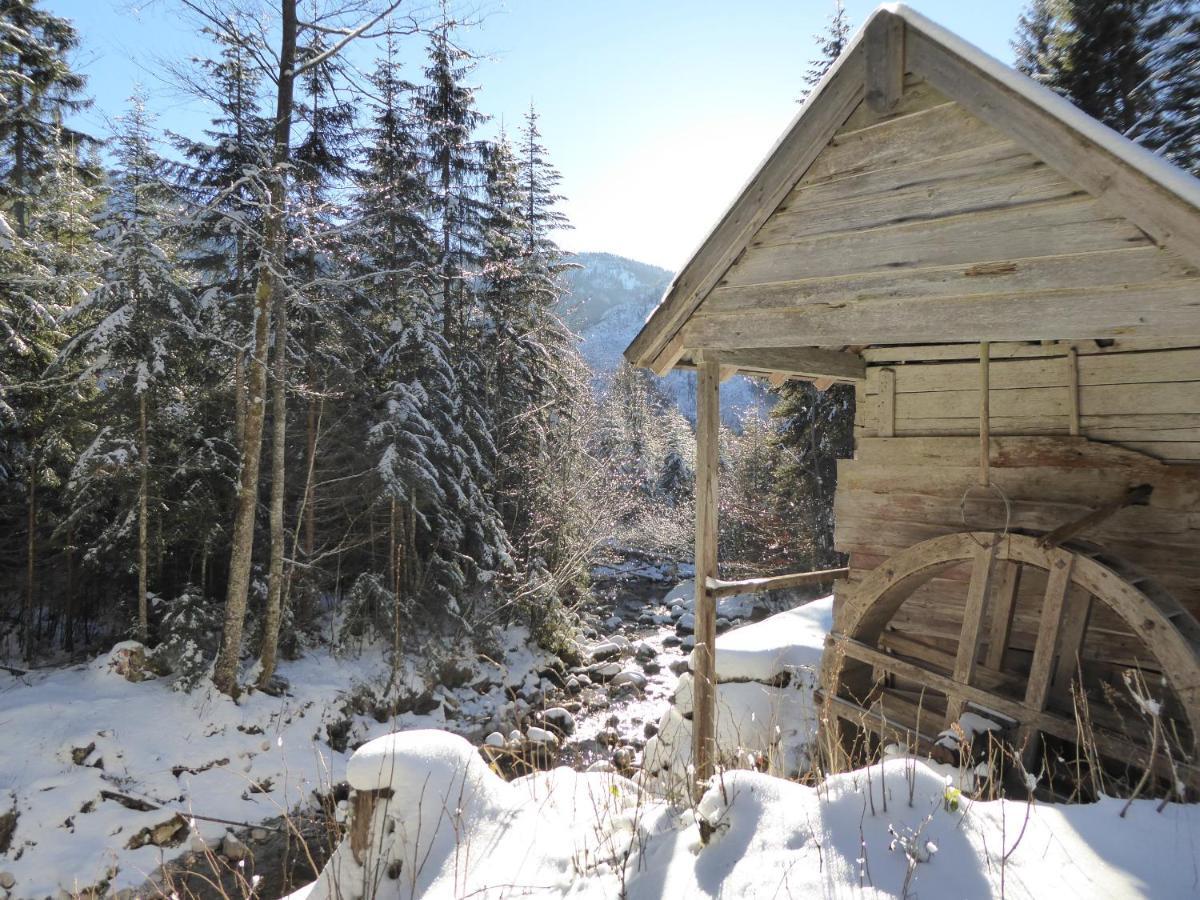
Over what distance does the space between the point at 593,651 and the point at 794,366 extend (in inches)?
391

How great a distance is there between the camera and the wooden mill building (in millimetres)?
2918

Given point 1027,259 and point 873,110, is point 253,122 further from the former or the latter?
point 1027,259

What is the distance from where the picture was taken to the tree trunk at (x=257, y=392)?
9000 mm

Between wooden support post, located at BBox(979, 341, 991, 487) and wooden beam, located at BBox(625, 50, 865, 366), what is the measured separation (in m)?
1.79

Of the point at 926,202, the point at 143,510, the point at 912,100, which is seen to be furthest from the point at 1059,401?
the point at 143,510

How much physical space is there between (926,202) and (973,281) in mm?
514

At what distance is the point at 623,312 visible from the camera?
401 feet

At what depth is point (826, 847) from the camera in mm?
2223

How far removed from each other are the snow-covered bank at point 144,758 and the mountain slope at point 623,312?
2022 inches

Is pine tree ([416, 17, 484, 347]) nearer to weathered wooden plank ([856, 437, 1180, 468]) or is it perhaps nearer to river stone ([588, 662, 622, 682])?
river stone ([588, 662, 622, 682])

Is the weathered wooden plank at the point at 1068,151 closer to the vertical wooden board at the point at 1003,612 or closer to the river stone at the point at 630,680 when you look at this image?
the vertical wooden board at the point at 1003,612

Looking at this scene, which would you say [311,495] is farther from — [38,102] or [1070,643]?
[1070,643]

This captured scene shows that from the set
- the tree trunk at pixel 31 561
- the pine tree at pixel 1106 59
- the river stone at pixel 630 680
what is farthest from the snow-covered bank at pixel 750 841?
the tree trunk at pixel 31 561

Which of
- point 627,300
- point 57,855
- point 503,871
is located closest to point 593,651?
point 57,855
